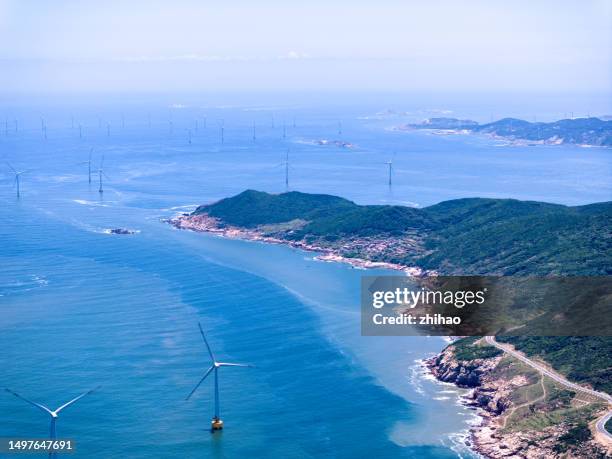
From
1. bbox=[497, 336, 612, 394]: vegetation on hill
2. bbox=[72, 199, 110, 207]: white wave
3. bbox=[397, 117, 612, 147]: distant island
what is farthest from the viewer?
bbox=[397, 117, 612, 147]: distant island

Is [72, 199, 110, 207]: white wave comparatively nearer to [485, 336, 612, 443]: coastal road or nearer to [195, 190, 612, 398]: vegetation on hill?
[195, 190, 612, 398]: vegetation on hill

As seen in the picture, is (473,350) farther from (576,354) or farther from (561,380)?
(561,380)

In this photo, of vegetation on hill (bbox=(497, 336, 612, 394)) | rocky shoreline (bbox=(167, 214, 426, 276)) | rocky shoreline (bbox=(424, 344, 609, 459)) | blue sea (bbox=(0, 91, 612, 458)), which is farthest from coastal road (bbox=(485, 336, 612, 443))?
rocky shoreline (bbox=(167, 214, 426, 276))

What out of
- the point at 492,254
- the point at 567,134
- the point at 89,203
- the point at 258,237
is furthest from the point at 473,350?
the point at 567,134

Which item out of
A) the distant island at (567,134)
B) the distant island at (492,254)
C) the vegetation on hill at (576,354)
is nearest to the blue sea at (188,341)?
the distant island at (492,254)

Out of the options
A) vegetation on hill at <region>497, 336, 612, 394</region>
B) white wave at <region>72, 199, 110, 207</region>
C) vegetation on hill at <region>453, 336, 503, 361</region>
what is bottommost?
vegetation on hill at <region>453, 336, 503, 361</region>

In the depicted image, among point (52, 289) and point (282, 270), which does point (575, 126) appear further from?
point (52, 289)

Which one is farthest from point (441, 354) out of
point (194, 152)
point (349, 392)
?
point (194, 152)
